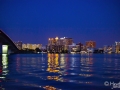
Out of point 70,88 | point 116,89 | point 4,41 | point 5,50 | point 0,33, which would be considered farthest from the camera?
point 5,50

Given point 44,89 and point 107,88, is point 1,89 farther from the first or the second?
point 107,88

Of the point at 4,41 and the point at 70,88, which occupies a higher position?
the point at 4,41

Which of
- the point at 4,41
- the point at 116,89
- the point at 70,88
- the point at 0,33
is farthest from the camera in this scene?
the point at 4,41

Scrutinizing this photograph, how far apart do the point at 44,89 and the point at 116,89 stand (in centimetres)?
512

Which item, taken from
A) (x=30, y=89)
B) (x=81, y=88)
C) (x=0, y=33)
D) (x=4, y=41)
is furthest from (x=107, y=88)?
(x=4, y=41)

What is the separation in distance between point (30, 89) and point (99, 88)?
511 cm

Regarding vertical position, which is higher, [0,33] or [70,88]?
[0,33]

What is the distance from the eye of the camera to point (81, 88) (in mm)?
16906

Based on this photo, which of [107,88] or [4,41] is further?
[4,41]

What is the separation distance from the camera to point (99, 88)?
16844 millimetres

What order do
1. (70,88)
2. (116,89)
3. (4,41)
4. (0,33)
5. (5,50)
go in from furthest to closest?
1. (5,50)
2. (4,41)
3. (0,33)
4. (70,88)
5. (116,89)

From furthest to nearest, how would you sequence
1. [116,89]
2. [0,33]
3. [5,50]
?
[5,50]
[0,33]
[116,89]

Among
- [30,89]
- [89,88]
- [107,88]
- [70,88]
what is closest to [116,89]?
[107,88]

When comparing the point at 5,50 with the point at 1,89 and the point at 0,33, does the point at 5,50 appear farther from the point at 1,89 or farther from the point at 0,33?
the point at 1,89
